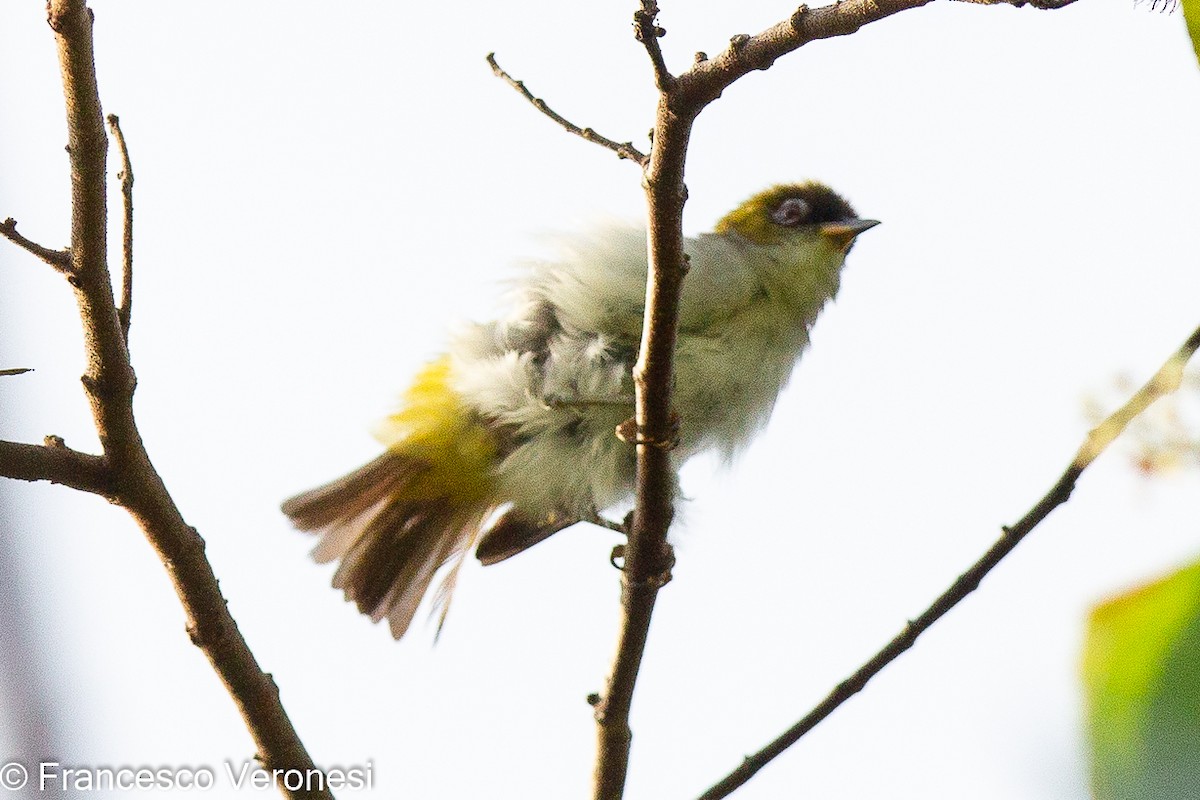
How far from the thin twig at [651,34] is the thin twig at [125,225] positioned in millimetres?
1059

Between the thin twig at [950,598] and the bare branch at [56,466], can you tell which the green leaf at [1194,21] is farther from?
the bare branch at [56,466]

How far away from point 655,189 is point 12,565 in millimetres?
1510

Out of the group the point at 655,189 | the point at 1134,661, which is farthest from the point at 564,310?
the point at 1134,661

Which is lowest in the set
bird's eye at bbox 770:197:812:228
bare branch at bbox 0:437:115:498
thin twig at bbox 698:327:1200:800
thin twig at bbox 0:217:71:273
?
thin twig at bbox 698:327:1200:800

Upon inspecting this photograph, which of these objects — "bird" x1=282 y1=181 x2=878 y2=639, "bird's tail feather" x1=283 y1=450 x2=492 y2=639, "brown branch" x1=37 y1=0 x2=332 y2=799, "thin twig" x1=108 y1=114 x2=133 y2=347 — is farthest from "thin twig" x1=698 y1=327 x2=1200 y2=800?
"bird's tail feather" x1=283 y1=450 x2=492 y2=639

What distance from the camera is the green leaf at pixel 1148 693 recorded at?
531 mm

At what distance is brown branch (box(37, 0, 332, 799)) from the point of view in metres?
2.13

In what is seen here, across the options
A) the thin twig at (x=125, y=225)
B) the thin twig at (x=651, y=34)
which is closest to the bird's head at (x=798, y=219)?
the thin twig at (x=651, y=34)

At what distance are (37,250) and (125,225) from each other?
37cm

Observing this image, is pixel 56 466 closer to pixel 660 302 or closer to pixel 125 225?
pixel 125 225

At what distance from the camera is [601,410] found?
12.1 feet

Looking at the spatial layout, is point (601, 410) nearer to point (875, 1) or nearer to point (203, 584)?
point (203, 584)

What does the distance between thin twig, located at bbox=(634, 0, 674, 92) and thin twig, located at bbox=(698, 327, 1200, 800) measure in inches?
38.0

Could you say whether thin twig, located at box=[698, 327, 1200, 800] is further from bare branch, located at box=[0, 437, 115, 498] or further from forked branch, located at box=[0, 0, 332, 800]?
bare branch, located at box=[0, 437, 115, 498]
